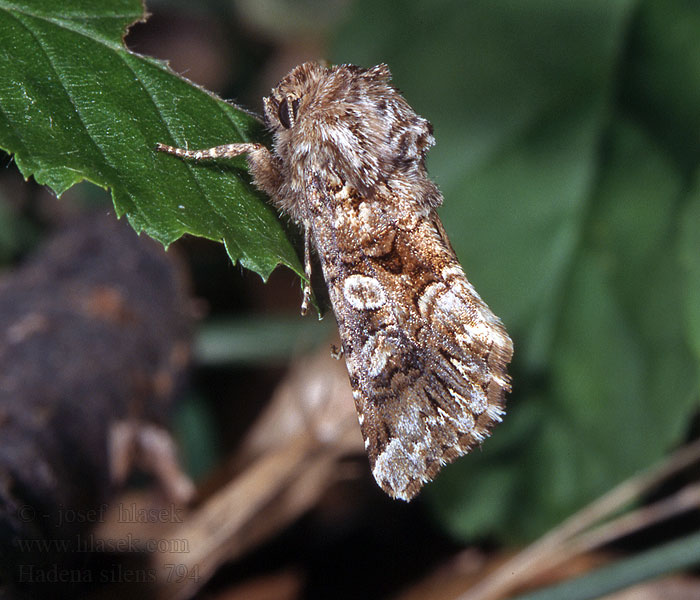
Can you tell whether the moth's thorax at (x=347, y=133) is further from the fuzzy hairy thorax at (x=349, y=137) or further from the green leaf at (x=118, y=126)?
the green leaf at (x=118, y=126)

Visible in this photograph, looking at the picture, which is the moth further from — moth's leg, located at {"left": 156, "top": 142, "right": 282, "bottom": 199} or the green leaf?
the green leaf

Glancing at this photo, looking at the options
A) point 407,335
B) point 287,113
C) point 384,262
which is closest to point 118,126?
point 287,113

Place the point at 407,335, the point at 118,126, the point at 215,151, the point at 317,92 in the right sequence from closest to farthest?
the point at 118,126 < the point at 215,151 < the point at 407,335 < the point at 317,92

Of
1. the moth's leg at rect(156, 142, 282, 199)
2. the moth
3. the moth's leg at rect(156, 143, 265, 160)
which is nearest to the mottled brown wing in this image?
the moth

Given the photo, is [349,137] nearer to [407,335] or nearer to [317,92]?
[317,92]

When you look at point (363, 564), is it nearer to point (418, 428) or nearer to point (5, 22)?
point (418, 428)

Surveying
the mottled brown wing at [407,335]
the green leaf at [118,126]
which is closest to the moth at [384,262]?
the mottled brown wing at [407,335]

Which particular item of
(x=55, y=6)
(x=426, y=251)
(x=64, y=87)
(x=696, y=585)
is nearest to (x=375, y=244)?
(x=426, y=251)
